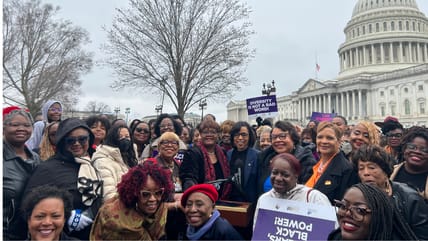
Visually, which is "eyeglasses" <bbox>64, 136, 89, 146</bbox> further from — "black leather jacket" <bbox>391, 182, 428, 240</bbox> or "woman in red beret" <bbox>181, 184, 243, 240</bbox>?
"black leather jacket" <bbox>391, 182, 428, 240</bbox>

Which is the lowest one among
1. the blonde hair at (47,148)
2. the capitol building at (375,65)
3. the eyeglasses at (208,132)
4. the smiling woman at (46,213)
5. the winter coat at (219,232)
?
the winter coat at (219,232)

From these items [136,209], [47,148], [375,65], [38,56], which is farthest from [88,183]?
[375,65]

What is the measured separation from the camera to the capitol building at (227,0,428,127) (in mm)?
76875

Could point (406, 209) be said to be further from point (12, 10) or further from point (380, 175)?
point (12, 10)

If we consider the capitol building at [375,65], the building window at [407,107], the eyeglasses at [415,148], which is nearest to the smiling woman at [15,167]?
the eyeglasses at [415,148]

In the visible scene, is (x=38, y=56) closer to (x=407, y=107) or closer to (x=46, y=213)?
(x=46, y=213)

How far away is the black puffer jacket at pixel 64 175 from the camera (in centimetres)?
347

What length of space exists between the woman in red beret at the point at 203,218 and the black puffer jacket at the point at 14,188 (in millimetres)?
1510

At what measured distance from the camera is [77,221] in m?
3.35

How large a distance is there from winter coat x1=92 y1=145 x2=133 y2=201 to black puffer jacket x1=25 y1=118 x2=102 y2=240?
0.48 feet

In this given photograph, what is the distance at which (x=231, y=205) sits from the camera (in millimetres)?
4172

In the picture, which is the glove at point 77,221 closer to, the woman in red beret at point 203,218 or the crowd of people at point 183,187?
the crowd of people at point 183,187

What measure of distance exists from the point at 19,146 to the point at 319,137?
3.60 meters

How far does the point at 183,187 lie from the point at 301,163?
1.59 metres
